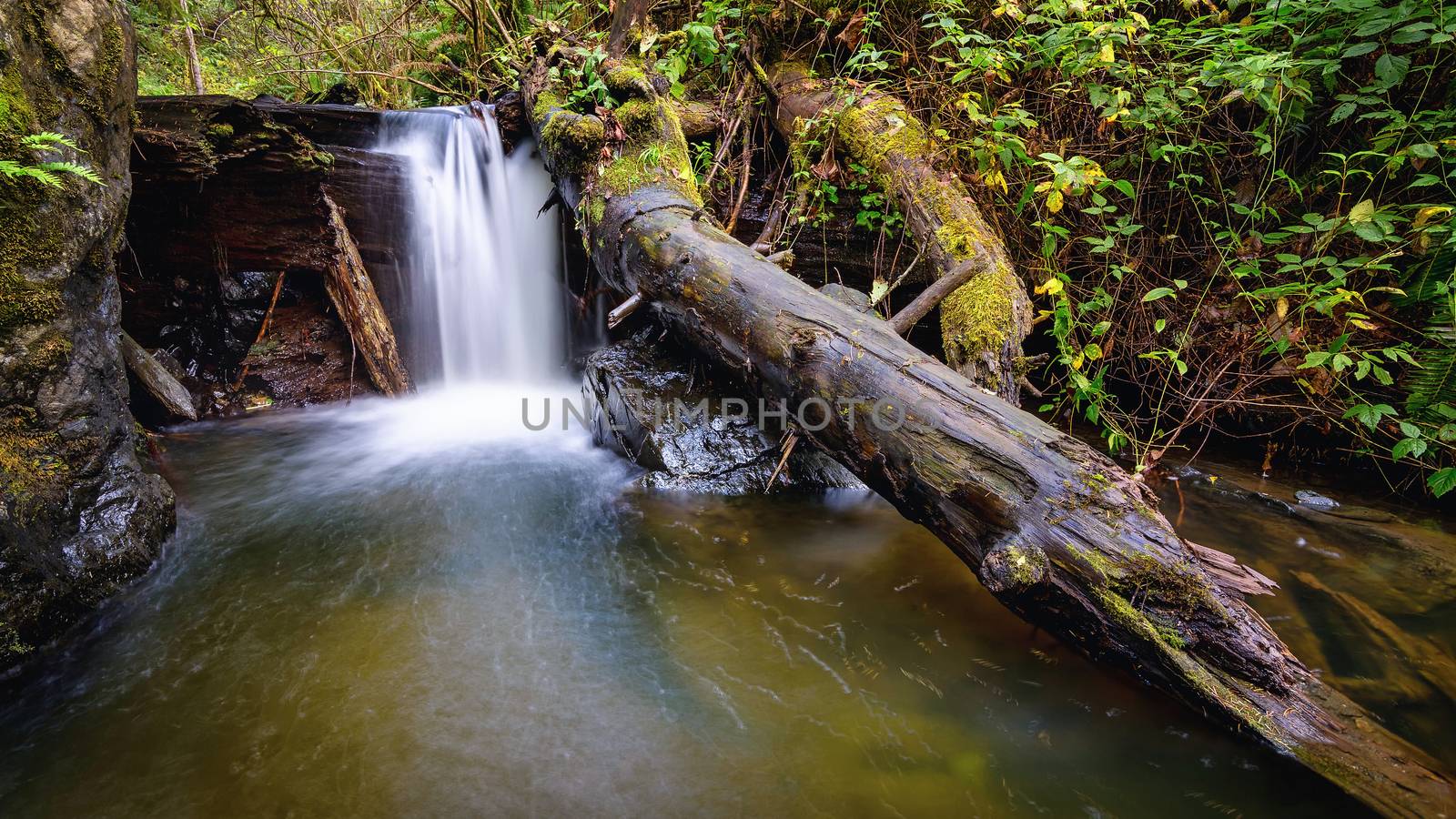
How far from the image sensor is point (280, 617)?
8.36 ft

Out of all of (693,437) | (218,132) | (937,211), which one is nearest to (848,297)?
(937,211)

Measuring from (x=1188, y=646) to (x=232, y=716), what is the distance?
3134mm

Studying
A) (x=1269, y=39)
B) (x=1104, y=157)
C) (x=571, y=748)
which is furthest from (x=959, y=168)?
(x=571, y=748)

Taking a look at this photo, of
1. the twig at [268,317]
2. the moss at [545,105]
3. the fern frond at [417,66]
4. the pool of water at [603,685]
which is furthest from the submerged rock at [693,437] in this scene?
the fern frond at [417,66]

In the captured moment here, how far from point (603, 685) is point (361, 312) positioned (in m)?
4.69

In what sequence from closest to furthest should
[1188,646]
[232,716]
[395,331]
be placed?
1. [1188,646]
2. [232,716]
3. [395,331]

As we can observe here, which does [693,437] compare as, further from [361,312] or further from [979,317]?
[361,312]

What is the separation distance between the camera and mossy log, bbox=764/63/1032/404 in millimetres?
3547

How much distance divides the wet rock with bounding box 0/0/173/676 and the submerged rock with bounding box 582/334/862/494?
8.11ft

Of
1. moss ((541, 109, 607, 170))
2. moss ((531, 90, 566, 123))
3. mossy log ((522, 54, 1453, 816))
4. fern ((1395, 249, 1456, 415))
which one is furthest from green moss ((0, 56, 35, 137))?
fern ((1395, 249, 1456, 415))

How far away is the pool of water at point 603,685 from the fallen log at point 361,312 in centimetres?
229

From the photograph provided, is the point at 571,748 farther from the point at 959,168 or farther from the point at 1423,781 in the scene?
the point at 959,168

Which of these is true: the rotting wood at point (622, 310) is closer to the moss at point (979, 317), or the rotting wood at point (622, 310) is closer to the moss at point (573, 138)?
the moss at point (573, 138)

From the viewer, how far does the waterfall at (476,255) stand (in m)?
5.61
